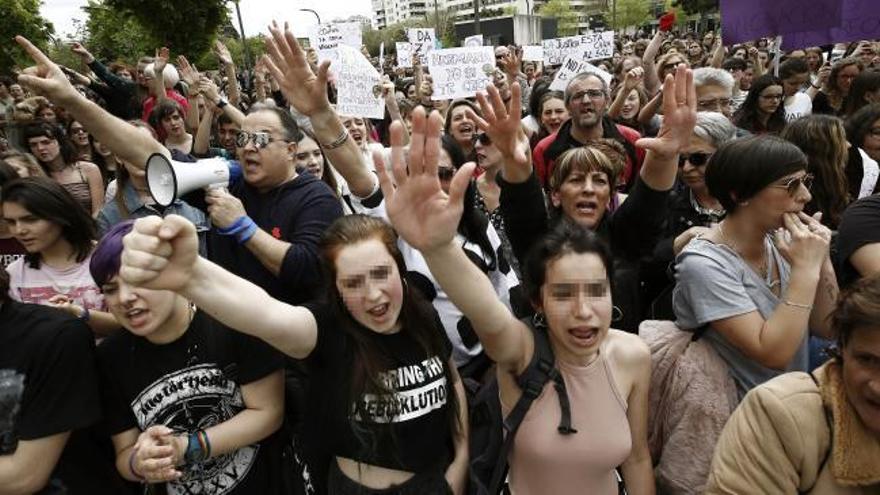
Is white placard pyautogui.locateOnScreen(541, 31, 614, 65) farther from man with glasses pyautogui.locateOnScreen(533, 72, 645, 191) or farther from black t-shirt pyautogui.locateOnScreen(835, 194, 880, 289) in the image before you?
black t-shirt pyautogui.locateOnScreen(835, 194, 880, 289)

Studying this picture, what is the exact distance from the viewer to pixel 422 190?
148 centimetres

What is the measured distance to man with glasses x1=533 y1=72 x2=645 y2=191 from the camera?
165 inches

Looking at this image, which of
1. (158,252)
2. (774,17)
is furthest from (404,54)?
(158,252)

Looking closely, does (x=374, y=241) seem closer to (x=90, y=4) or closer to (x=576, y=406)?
(x=576, y=406)

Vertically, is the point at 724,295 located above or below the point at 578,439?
above

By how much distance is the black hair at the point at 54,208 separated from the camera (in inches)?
91.7

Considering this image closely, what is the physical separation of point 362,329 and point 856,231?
173 centimetres

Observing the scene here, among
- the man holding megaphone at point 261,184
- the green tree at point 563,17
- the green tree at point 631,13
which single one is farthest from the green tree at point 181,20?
the green tree at point 631,13

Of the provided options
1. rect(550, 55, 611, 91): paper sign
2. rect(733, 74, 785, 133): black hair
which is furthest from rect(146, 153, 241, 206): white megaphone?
rect(550, 55, 611, 91): paper sign

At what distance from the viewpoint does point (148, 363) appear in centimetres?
187

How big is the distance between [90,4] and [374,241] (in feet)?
102

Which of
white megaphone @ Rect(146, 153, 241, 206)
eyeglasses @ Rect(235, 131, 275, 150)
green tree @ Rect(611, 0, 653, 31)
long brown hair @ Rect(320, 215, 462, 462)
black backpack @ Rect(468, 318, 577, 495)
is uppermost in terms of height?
green tree @ Rect(611, 0, 653, 31)

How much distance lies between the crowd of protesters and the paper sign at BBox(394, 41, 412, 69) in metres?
7.66

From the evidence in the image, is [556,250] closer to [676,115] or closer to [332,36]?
[676,115]
